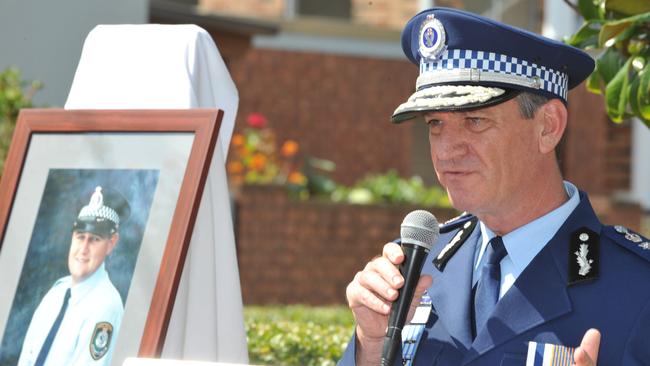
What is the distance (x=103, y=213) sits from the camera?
2.76m

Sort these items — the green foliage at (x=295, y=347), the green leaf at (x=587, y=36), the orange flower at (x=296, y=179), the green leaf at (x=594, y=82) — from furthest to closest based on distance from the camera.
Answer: the orange flower at (x=296, y=179) → the green foliage at (x=295, y=347) → the green leaf at (x=594, y=82) → the green leaf at (x=587, y=36)

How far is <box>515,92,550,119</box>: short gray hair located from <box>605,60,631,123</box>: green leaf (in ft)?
3.34

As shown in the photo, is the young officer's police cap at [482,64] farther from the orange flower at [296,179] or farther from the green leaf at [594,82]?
the orange flower at [296,179]

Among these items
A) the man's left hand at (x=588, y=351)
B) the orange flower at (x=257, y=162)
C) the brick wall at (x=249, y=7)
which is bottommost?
the man's left hand at (x=588, y=351)

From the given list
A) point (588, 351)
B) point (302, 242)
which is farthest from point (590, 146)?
point (588, 351)

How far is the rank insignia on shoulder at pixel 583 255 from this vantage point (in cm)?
242

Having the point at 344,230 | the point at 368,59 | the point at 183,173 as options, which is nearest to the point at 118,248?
the point at 183,173

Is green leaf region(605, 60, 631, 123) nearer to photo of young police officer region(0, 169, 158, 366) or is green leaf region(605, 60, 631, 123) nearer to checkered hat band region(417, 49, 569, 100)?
checkered hat band region(417, 49, 569, 100)

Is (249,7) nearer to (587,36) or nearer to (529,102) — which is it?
(587,36)

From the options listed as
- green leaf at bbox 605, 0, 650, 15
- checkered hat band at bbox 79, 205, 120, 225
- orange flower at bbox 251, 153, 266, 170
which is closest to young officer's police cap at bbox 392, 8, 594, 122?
checkered hat band at bbox 79, 205, 120, 225

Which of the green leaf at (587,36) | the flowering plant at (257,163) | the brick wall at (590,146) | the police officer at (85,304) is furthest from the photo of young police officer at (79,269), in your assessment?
the brick wall at (590,146)

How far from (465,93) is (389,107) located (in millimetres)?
16518

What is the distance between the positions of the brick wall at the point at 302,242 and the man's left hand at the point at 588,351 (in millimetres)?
9905

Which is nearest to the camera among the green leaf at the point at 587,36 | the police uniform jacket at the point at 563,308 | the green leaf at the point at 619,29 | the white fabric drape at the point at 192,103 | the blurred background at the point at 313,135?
the police uniform jacket at the point at 563,308
